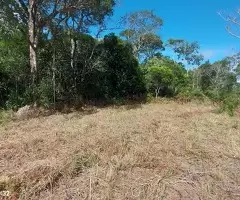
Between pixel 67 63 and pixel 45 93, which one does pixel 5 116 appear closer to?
pixel 45 93

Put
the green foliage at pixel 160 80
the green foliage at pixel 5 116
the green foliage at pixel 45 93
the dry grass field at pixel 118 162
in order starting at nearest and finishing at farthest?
the dry grass field at pixel 118 162 < the green foliage at pixel 5 116 < the green foliage at pixel 45 93 < the green foliage at pixel 160 80

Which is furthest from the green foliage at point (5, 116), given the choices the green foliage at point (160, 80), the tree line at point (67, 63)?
the green foliage at point (160, 80)

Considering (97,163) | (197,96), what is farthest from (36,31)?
(197,96)

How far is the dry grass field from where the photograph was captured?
109 inches

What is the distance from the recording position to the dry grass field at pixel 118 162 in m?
2.78

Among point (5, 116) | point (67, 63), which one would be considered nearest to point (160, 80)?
point (67, 63)

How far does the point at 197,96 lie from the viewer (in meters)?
14.2

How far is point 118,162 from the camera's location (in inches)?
137

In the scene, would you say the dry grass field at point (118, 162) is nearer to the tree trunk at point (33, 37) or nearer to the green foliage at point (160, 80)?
the tree trunk at point (33, 37)

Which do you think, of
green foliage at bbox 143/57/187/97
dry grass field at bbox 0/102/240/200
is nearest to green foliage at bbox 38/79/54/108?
dry grass field at bbox 0/102/240/200

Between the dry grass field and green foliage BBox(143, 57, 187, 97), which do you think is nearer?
the dry grass field

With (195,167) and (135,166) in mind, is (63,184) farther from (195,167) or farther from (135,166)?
(195,167)

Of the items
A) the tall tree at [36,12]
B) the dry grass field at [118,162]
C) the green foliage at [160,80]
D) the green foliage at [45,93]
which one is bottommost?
the dry grass field at [118,162]

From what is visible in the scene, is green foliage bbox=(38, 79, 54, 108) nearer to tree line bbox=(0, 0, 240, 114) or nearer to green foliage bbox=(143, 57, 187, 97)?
tree line bbox=(0, 0, 240, 114)
